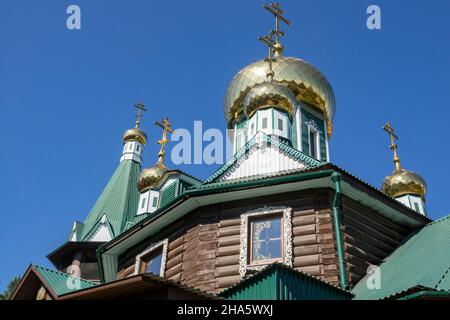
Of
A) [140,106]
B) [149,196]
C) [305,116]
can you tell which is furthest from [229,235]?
[140,106]

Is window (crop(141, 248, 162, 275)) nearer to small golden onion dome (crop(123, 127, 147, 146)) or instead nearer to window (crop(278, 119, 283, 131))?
window (crop(278, 119, 283, 131))

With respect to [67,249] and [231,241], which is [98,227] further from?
[231,241]

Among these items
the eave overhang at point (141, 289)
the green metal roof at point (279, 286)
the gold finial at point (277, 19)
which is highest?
the gold finial at point (277, 19)

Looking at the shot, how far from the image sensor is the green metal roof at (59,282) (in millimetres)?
9586

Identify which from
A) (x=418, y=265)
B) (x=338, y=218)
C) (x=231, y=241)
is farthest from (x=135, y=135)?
(x=418, y=265)

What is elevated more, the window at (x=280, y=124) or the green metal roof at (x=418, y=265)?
the window at (x=280, y=124)

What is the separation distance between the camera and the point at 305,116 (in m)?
18.8

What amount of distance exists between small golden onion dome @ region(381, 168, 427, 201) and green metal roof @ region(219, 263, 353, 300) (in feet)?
33.5

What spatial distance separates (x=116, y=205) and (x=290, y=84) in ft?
35.3

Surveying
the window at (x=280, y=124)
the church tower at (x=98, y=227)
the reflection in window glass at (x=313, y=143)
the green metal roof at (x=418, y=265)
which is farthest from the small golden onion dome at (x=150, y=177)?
the green metal roof at (x=418, y=265)

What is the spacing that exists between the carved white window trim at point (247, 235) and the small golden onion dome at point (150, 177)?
9912 millimetres

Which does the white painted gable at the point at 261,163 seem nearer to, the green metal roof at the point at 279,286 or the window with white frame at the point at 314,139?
the window with white frame at the point at 314,139

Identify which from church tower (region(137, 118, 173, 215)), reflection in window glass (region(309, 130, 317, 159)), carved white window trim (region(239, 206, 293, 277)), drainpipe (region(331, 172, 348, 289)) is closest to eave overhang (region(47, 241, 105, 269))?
Answer: church tower (region(137, 118, 173, 215))

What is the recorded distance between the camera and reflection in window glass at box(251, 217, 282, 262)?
11.7 m
